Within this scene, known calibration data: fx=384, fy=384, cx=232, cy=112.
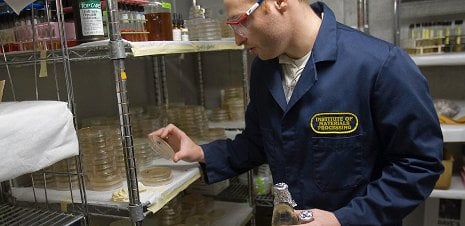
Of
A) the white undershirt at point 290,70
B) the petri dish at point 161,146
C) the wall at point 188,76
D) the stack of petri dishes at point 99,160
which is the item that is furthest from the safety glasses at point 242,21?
the wall at point 188,76

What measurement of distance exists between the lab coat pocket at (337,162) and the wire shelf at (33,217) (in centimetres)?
76

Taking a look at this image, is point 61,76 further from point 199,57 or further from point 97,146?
point 199,57

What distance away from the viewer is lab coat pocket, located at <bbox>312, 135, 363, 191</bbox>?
123 cm

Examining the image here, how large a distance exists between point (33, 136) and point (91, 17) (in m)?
0.39

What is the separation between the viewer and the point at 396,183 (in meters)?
1.15

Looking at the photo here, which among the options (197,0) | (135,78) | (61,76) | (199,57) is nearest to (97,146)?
(61,76)

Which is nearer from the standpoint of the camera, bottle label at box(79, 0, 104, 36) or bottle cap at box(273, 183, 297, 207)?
bottle cap at box(273, 183, 297, 207)

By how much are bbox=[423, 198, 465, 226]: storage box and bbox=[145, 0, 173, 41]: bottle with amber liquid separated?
1.77 m

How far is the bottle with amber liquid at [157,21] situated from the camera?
4.57 feet

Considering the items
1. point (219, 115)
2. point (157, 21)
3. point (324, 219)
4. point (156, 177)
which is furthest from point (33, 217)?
point (219, 115)

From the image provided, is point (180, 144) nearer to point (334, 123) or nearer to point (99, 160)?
point (99, 160)

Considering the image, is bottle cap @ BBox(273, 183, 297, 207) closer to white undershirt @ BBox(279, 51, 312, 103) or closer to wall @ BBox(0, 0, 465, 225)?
white undershirt @ BBox(279, 51, 312, 103)

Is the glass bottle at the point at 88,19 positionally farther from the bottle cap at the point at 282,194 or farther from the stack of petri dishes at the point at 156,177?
the bottle cap at the point at 282,194

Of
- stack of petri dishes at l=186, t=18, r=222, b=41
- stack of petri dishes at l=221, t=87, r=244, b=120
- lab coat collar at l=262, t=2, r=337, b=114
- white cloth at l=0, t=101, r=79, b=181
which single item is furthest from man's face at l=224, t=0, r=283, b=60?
stack of petri dishes at l=221, t=87, r=244, b=120
